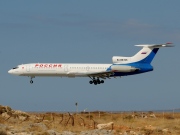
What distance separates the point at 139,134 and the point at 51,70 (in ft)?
142

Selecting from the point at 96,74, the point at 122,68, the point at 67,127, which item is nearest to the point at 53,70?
the point at 96,74

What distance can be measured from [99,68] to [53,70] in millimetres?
8782

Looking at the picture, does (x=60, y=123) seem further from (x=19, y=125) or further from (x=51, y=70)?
(x=51, y=70)

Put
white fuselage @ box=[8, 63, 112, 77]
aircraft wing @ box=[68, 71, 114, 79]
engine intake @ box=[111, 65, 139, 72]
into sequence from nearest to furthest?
white fuselage @ box=[8, 63, 112, 77] < aircraft wing @ box=[68, 71, 114, 79] < engine intake @ box=[111, 65, 139, 72]

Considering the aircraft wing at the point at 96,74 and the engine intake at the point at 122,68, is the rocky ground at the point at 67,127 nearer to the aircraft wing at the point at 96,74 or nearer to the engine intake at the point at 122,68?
the aircraft wing at the point at 96,74

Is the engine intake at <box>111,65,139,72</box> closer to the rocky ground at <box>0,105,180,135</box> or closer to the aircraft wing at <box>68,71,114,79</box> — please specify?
the aircraft wing at <box>68,71,114,79</box>

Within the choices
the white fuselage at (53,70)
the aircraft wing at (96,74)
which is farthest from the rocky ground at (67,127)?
the white fuselage at (53,70)

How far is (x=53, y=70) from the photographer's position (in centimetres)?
8550

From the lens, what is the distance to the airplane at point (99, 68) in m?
85.5

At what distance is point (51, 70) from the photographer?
3356 inches

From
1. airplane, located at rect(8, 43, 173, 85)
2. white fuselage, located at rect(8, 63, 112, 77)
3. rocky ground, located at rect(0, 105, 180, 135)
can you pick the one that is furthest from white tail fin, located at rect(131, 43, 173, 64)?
rocky ground, located at rect(0, 105, 180, 135)

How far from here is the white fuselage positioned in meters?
85.2

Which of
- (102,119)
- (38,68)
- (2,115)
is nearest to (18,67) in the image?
(38,68)

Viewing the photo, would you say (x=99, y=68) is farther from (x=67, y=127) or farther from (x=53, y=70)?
(x=67, y=127)
